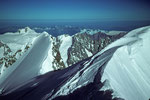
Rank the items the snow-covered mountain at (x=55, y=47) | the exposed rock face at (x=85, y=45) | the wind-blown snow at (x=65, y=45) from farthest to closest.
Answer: the exposed rock face at (x=85, y=45), the wind-blown snow at (x=65, y=45), the snow-covered mountain at (x=55, y=47)

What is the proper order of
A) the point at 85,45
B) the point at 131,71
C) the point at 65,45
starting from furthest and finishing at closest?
the point at 85,45 < the point at 65,45 < the point at 131,71

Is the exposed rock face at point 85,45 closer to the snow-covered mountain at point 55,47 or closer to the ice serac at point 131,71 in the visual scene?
the snow-covered mountain at point 55,47

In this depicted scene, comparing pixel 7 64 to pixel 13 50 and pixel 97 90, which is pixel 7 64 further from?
pixel 97 90

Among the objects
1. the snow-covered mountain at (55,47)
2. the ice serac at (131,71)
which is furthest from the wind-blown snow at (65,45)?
the ice serac at (131,71)

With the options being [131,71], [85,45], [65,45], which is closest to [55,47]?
[131,71]

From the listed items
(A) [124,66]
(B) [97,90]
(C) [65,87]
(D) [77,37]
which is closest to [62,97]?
(C) [65,87]

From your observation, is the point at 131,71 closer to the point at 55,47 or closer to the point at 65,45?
the point at 55,47
